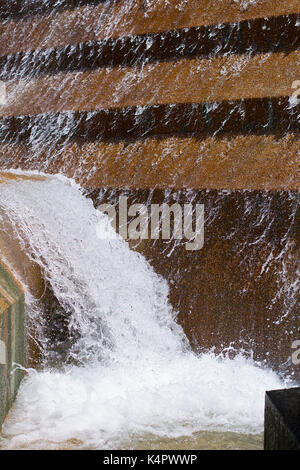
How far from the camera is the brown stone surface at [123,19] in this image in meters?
4.19

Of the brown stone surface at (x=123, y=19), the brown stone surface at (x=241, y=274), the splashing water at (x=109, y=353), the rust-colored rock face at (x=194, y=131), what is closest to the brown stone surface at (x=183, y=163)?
the rust-colored rock face at (x=194, y=131)

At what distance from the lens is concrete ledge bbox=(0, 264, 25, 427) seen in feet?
8.73

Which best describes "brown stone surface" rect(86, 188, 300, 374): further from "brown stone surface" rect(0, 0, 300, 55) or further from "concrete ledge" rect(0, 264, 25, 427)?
"brown stone surface" rect(0, 0, 300, 55)

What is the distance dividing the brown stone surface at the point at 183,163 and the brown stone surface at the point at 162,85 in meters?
0.36

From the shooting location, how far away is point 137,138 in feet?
13.0

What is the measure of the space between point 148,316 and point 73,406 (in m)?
0.84

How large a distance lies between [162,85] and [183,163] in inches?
31.6

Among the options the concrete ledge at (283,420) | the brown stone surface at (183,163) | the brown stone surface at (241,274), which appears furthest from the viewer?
the brown stone surface at (183,163)

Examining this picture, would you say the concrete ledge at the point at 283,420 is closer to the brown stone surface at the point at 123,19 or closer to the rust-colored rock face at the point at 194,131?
the rust-colored rock face at the point at 194,131

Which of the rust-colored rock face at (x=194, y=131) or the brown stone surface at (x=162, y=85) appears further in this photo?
the brown stone surface at (x=162, y=85)

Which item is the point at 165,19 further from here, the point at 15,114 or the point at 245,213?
the point at 245,213

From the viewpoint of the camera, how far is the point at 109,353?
11.1 ft

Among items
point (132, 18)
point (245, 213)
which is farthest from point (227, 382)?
point (132, 18)

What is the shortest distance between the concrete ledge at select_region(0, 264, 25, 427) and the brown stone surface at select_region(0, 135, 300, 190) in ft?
3.87
